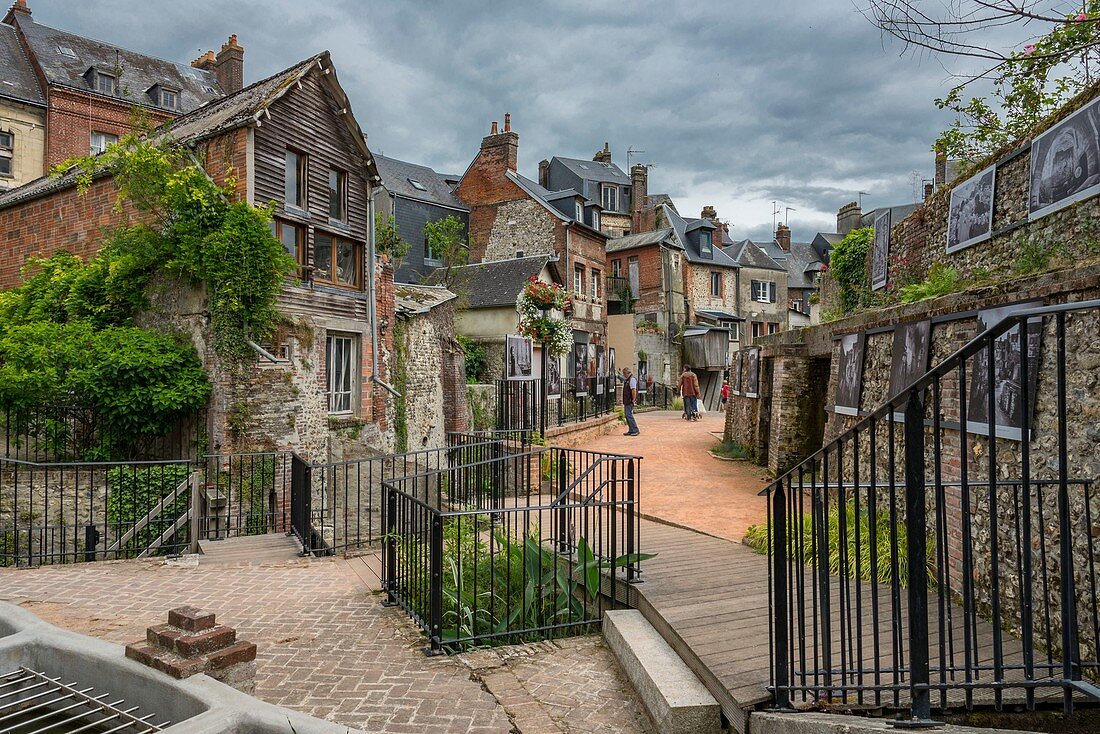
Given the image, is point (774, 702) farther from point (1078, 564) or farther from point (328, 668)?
point (328, 668)

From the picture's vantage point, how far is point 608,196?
35.9 meters

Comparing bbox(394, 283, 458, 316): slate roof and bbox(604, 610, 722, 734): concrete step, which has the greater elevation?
bbox(394, 283, 458, 316): slate roof

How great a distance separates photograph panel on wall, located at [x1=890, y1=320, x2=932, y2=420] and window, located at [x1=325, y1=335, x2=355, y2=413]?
425 inches

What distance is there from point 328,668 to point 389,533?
1776 mm

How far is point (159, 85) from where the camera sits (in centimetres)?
2567

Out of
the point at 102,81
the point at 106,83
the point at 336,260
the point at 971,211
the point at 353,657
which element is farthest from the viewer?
the point at 106,83

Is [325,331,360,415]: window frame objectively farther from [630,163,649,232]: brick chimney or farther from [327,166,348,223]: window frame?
→ [630,163,649,232]: brick chimney

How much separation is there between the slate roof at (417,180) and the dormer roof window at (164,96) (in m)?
7.83

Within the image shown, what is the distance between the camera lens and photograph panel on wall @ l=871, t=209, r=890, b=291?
40.5 ft

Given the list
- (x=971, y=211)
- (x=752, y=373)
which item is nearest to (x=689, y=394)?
(x=752, y=373)

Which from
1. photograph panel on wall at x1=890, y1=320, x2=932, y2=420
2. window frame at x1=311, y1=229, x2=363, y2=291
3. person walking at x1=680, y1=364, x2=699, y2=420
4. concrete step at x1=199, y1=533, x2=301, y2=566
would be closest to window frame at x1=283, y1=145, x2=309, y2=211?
window frame at x1=311, y1=229, x2=363, y2=291

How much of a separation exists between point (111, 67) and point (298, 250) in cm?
1898

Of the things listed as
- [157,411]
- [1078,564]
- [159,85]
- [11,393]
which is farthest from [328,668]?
[159,85]

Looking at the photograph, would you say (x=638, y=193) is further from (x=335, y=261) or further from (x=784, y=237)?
(x=335, y=261)
